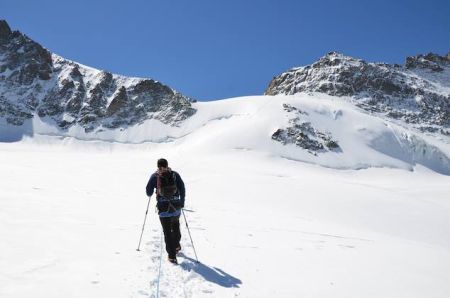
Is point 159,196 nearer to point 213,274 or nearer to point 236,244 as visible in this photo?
point 213,274

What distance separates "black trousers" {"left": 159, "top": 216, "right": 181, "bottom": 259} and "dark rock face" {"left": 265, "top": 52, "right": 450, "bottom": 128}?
90994mm

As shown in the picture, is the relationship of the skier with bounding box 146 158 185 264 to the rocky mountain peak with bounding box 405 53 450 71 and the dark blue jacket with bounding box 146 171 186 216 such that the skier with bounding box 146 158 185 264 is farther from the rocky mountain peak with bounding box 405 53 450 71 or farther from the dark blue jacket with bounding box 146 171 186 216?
the rocky mountain peak with bounding box 405 53 450 71

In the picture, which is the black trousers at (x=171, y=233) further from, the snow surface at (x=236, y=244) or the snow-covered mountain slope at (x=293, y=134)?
the snow-covered mountain slope at (x=293, y=134)

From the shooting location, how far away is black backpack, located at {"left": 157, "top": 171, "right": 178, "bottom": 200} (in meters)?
9.25

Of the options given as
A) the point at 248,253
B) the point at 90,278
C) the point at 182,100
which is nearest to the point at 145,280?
the point at 90,278

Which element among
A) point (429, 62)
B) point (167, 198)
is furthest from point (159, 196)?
point (429, 62)

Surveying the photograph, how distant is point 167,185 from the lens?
9.30 meters

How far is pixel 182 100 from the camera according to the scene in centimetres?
8856

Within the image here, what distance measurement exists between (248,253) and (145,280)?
3481 mm

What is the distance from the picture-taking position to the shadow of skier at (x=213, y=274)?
7.77 metres

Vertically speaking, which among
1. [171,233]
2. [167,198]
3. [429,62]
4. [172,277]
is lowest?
[172,277]

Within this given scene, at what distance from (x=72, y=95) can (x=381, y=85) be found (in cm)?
7259

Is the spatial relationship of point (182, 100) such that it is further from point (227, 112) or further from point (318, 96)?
point (318, 96)

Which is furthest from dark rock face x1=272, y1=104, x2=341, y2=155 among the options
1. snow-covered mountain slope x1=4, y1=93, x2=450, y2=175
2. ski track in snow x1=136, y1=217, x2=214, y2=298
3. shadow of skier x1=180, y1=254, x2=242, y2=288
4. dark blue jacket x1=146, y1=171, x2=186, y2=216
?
shadow of skier x1=180, y1=254, x2=242, y2=288
